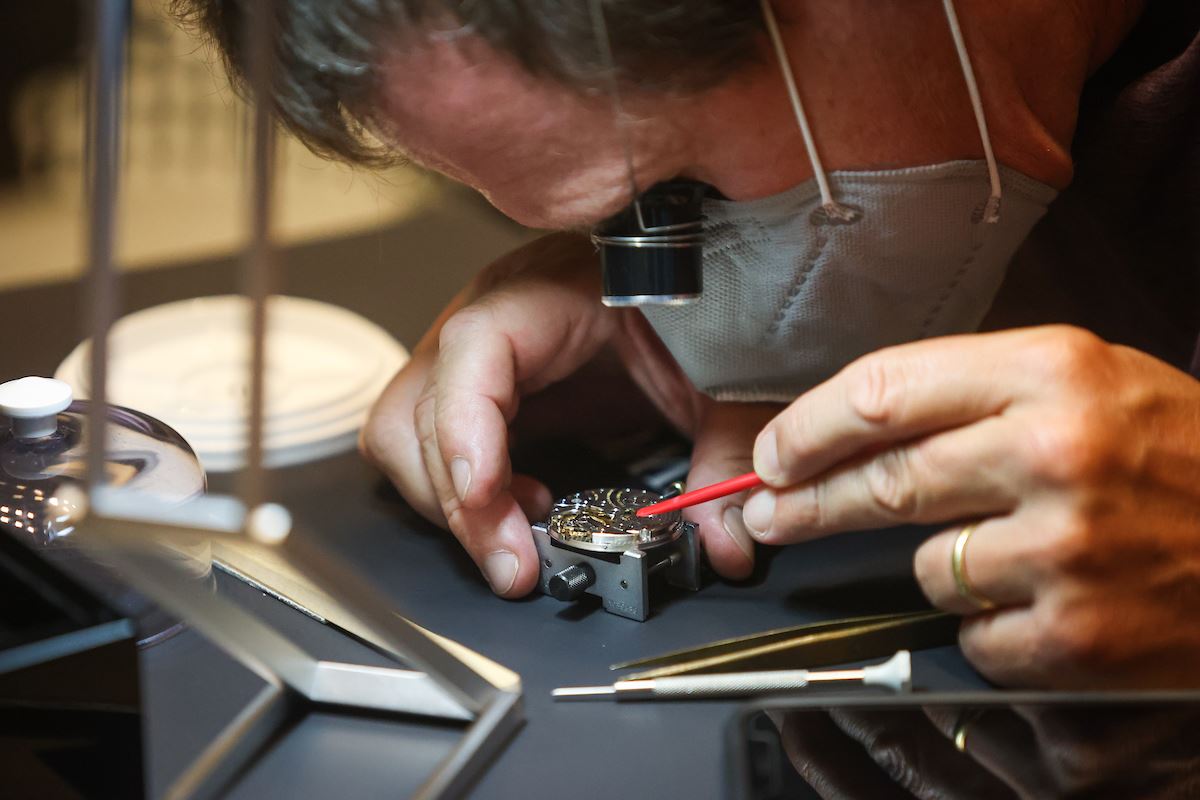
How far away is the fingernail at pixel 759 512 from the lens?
2.50ft

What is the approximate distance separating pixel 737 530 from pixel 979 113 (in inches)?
12.6

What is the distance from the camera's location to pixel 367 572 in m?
0.85

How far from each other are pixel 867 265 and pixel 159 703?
533 millimetres

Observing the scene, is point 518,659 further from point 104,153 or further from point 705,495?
point 104,153

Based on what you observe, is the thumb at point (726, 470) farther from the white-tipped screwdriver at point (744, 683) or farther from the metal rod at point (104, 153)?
the metal rod at point (104, 153)

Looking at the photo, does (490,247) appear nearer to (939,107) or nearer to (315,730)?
(939,107)

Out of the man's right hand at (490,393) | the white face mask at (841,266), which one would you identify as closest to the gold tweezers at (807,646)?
the man's right hand at (490,393)

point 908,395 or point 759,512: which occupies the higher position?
point 908,395

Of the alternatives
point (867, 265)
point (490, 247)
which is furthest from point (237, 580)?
point (490, 247)

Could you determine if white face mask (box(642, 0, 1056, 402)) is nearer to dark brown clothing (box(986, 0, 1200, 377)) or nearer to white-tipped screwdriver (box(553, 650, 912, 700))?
dark brown clothing (box(986, 0, 1200, 377))

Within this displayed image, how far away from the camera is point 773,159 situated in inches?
30.7

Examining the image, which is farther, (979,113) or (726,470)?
(726,470)

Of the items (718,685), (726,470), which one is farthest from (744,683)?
(726,470)

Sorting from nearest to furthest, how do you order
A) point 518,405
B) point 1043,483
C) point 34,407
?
point 1043,483
point 34,407
point 518,405
